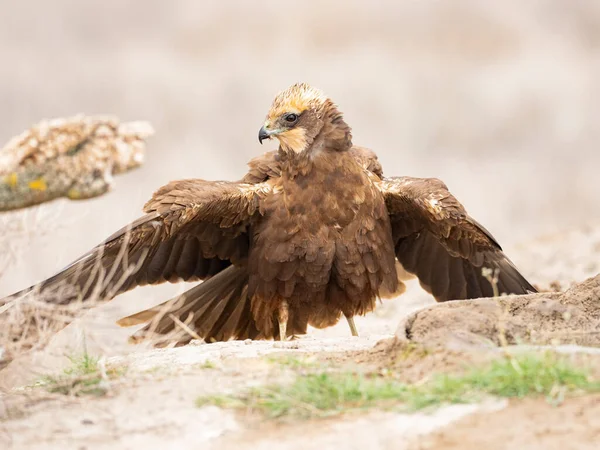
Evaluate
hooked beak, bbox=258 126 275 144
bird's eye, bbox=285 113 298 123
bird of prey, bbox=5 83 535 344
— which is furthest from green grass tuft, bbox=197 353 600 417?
bird's eye, bbox=285 113 298 123

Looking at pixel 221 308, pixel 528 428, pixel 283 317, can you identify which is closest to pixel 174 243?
pixel 221 308

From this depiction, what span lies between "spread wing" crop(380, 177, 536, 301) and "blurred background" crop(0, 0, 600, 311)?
6923 millimetres

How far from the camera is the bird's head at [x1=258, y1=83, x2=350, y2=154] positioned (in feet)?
22.9

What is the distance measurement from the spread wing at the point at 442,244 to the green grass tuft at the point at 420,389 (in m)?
2.45

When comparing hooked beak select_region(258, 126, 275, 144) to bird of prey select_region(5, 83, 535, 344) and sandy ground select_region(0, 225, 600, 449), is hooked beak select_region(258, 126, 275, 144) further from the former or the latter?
sandy ground select_region(0, 225, 600, 449)

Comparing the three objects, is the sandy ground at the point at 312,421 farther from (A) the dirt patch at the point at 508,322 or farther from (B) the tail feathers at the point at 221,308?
(B) the tail feathers at the point at 221,308

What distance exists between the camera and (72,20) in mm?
18281

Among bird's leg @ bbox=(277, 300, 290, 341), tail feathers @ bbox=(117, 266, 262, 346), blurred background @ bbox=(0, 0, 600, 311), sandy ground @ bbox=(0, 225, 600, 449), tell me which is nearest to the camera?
sandy ground @ bbox=(0, 225, 600, 449)

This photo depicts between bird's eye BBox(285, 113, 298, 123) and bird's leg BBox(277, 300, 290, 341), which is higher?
bird's eye BBox(285, 113, 298, 123)

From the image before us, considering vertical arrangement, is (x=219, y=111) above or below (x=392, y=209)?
above

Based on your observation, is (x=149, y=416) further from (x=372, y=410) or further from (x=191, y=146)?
(x=191, y=146)

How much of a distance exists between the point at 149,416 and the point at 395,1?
15856 mm

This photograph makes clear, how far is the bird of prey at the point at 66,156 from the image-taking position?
7852 millimetres

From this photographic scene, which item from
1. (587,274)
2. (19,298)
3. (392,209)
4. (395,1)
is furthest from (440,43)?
(19,298)
